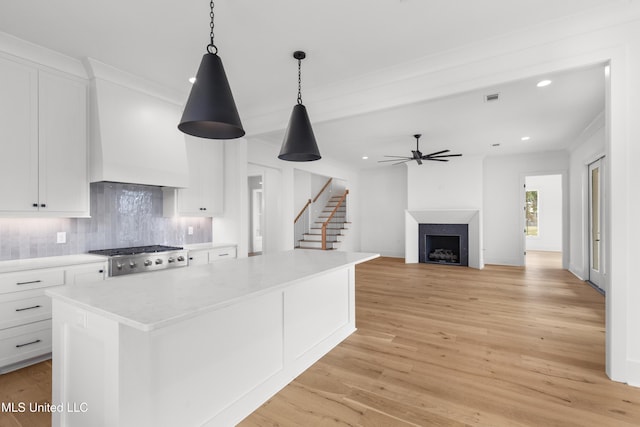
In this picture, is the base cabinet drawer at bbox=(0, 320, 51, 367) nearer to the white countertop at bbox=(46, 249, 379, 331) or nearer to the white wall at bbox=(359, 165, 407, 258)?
the white countertop at bbox=(46, 249, 379, 331)

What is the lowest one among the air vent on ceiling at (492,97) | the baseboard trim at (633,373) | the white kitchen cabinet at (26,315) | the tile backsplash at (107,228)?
the baseboard trim at (633,373)

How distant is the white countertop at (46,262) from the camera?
2.69m

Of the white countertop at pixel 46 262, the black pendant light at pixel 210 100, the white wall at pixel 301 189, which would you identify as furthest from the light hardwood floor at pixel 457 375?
the white wall at pixel 301 189

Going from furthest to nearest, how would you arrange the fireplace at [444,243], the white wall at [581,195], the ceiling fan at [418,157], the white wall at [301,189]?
the white wall at [301,189] < the fireplace at [444,243] < the ceiling fan at [418,157] < the white wall at [581,195]

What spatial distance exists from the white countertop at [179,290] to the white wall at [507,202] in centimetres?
672

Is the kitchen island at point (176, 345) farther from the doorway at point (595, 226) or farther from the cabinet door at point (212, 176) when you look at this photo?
the doorway at point (595, 226)

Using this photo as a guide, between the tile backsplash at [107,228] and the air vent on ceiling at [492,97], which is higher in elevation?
the air vent on ceiling at [492,97]

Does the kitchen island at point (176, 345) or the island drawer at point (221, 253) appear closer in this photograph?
the kitchen island at point (176, 345)

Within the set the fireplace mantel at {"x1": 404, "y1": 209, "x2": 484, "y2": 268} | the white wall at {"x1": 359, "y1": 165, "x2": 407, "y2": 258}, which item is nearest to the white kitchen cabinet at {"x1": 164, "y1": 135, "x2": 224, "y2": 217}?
the fireplace mantel at {"x1": 404, "y1": 209, "x2": 484, "y2": 268}

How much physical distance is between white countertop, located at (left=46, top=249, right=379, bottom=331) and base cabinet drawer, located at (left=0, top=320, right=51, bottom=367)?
1532 mm

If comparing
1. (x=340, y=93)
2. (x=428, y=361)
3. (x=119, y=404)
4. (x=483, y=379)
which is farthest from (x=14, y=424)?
(x=340, y=93)

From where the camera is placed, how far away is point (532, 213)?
10961 mm

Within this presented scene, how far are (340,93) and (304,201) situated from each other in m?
6.31

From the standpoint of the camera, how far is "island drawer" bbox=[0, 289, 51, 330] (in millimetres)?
2578
